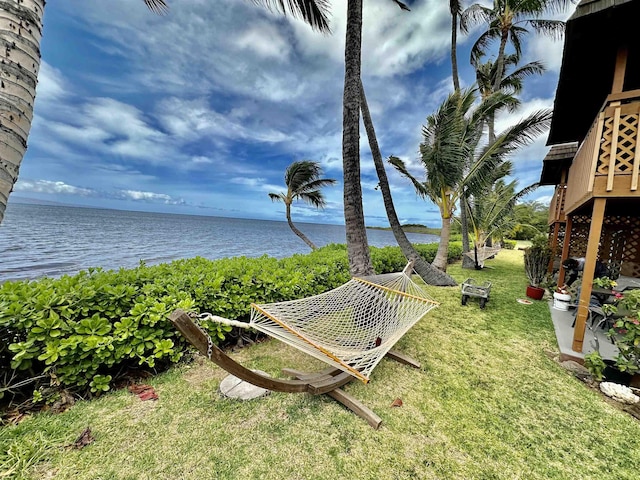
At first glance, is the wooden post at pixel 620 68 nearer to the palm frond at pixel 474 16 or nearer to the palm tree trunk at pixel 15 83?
the palm tree trunk at pixel 15 83

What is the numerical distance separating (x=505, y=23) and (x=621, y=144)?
30.3 feet

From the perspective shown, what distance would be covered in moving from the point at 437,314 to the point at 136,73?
9.29 meters

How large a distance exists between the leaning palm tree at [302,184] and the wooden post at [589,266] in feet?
22.8

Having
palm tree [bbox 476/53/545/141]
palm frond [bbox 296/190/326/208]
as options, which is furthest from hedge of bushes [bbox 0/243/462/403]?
palm tree [bbox 476/53/545/141]

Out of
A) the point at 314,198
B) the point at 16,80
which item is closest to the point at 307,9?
the point at 16,80

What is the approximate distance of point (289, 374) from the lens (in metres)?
2.22

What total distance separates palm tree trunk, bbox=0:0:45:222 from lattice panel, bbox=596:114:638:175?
423 centimetres

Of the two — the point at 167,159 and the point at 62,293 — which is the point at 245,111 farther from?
the point at 167,159

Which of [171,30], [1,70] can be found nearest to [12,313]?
[1,70]

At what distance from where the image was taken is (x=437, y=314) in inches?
152

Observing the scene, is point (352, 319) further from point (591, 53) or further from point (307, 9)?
point (307, 9)

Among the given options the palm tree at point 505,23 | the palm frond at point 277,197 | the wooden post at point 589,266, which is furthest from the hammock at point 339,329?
the palm tree at point 505,23

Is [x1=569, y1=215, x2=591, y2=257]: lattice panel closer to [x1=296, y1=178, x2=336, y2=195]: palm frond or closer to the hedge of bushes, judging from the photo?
the hedge of bushes

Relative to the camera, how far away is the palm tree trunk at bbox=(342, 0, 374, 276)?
336 centimetres
